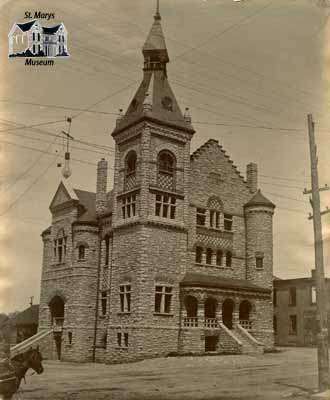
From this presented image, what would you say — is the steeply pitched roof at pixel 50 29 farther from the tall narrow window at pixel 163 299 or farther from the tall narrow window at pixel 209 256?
the tall narrow window at pixel 209 256

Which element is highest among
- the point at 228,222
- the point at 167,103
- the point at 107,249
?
the point at 167,103

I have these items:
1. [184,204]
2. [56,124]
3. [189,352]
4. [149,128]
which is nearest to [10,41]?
[56,124]

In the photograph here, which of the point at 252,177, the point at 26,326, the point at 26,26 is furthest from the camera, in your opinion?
the point at 26,326

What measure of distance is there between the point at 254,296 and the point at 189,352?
5470 mm

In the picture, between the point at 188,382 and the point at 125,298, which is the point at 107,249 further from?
the point at 188,382

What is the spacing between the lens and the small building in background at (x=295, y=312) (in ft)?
115

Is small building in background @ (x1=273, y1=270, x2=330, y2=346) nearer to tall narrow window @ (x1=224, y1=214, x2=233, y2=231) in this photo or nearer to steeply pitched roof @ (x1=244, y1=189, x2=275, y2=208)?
steeply pitched roof @ (x1=244, y1=189, x2=275, y2=208)

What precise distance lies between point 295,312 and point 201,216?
11.7 metres

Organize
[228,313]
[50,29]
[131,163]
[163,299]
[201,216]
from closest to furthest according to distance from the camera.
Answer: [50,29], [163,299], [131,163], [201,216], [228,313]

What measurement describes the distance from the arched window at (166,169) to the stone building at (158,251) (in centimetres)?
5

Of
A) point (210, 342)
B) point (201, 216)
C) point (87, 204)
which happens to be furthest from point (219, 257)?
point (87, 204)

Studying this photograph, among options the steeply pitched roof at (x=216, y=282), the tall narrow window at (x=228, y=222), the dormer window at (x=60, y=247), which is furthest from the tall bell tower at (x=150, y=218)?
the dormer window at (x=60, y=247)

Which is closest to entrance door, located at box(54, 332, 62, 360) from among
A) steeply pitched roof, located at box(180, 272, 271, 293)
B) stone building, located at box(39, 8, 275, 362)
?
stone building, located at box(39, 8, 275, 362)

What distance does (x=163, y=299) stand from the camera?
26891 mm
